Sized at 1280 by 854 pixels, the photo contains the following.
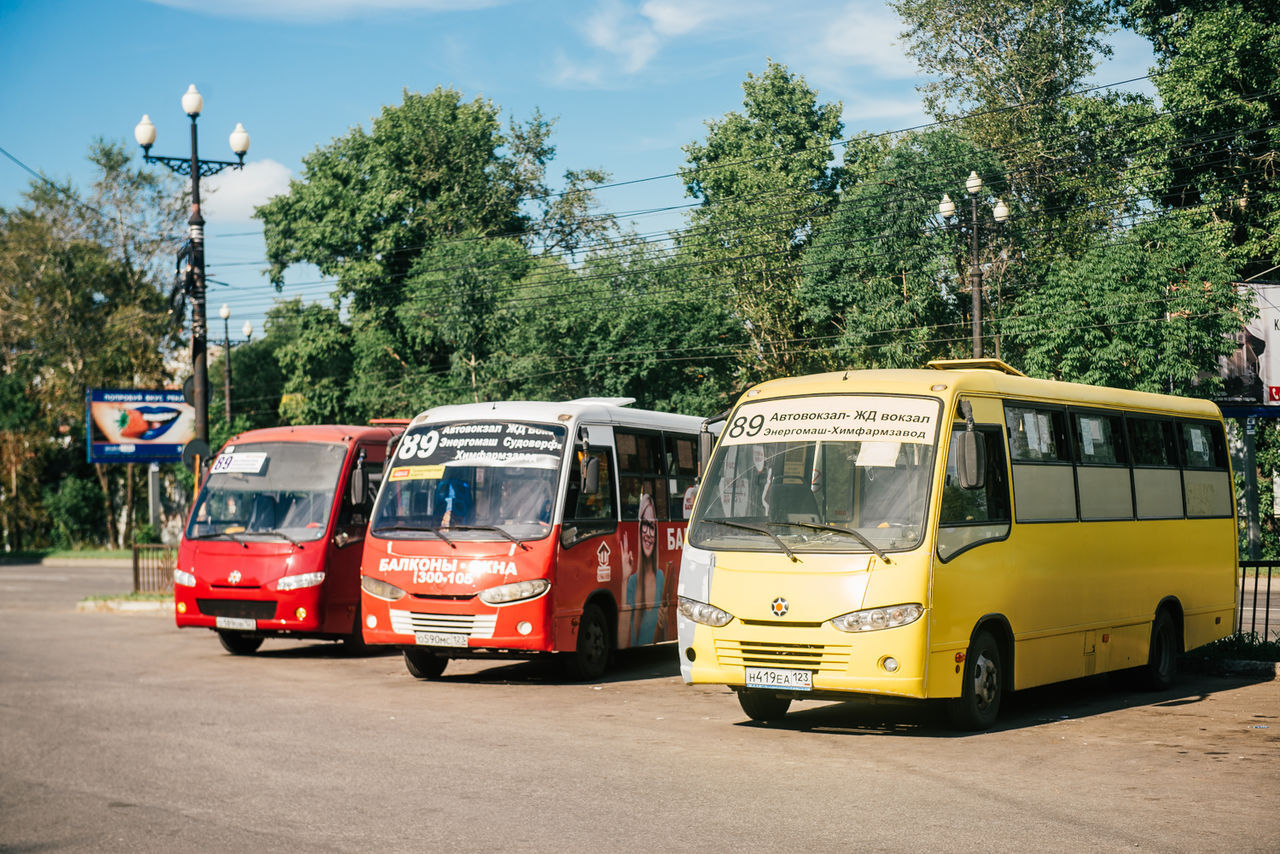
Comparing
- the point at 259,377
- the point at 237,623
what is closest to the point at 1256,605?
the point at 237,623

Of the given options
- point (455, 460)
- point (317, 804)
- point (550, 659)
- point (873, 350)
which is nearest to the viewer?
point (317, 804)

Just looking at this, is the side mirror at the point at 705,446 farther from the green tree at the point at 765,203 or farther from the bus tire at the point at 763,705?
the green tree at the point at 765,203

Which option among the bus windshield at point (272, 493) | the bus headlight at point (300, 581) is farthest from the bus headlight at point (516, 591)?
the bus windshield at point (272, 493)

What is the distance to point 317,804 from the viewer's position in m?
8.21

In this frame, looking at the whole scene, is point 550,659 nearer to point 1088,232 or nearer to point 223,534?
point 223,534

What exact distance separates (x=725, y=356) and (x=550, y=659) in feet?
90.1

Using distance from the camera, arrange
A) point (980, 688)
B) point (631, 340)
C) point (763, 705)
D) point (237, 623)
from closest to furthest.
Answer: point (980, 688) → point (763, 705) → point (237, 623) → point (631, 340)

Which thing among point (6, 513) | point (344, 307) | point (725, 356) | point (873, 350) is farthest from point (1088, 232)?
point (6, 513)

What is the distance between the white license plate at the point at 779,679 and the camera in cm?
1034

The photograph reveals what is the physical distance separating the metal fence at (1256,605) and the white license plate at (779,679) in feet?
21.7

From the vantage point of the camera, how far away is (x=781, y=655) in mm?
10508

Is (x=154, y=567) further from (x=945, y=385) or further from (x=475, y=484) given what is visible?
(x=945, y=385)

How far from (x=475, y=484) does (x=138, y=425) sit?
19.2m

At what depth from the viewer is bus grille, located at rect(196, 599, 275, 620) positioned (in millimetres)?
17250
